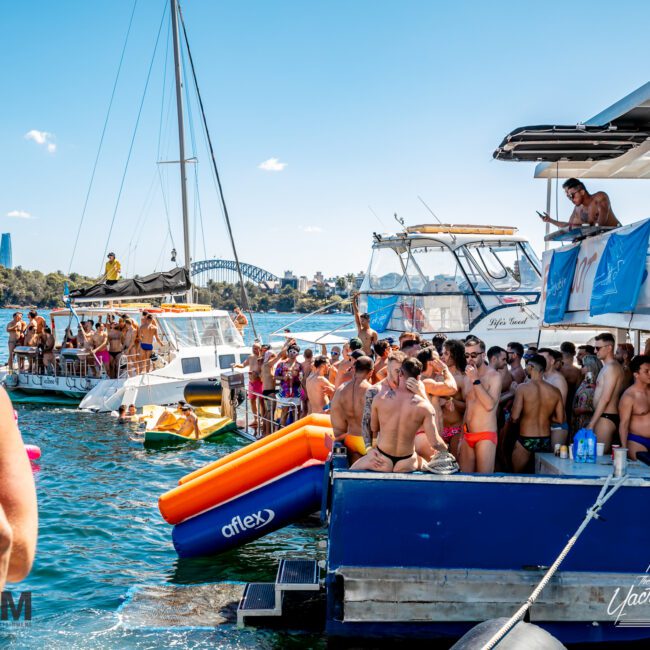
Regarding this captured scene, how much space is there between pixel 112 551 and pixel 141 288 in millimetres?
13341

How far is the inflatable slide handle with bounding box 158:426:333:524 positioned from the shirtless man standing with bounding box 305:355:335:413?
7.11 ft

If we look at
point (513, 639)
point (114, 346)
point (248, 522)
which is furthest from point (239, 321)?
point (513, 639)

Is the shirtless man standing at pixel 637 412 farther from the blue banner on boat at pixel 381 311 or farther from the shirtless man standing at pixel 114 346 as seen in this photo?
the shirtless man standing at pixel 114 346

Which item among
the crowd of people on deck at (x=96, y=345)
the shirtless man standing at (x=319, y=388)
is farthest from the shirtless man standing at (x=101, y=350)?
the shirtless man standing at (x=319, y=388)

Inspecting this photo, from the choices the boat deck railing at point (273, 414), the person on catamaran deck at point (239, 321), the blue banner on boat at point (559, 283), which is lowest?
the boat deck railing at point (273, 414)

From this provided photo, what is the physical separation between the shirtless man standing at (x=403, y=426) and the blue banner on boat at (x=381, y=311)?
35.3 feet

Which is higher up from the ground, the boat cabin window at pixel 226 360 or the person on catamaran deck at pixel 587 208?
the person on catamaran deck at pixel 587 208

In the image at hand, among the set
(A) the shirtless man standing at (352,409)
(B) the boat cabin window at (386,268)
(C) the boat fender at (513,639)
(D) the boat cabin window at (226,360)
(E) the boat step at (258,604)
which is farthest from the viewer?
(D) the boat cabin window at (226,360)

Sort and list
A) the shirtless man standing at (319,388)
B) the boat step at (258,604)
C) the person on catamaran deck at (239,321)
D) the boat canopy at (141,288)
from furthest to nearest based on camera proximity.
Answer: the person on catamaran deck at (239,321) < the boat canopy at (141,288) < the shirtless man standing at (319,388) < the boat step at (258,604)

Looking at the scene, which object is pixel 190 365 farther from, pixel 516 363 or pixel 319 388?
pixel 516 363

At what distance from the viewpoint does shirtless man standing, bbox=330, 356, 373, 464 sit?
8.23m

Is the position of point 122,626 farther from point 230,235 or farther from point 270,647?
point 230,235

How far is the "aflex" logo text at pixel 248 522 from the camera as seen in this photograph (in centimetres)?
850

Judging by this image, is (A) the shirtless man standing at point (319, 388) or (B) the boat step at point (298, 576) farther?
(A) the shirtless man standing at point (319, 388)
